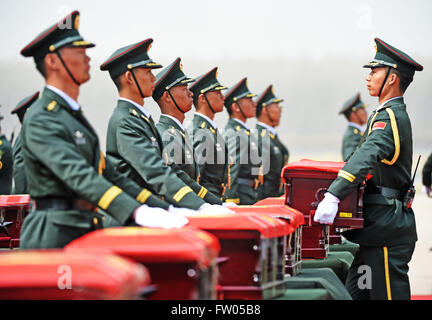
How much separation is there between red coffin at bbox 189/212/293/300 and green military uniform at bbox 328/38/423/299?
1.56m

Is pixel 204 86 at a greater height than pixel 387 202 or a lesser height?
greater

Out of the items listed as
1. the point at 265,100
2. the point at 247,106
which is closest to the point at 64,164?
the point at 247,106

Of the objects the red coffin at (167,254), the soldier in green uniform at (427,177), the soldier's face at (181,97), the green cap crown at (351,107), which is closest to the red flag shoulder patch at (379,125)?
the soldier's face at (181,97)

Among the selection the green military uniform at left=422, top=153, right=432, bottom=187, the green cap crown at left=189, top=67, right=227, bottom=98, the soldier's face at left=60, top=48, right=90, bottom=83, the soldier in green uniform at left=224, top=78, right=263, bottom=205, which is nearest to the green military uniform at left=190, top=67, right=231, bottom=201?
the green cap crown at left=189, top=67, right=227, bottom=98

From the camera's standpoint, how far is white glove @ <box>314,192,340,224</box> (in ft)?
14.4

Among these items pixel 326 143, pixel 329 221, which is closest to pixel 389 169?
pixel 329 221

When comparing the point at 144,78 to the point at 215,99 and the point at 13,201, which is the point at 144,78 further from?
the point at 215,99

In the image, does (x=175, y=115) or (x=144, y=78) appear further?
(x=175, y=115)

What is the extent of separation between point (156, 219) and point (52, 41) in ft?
Answer: 2.89

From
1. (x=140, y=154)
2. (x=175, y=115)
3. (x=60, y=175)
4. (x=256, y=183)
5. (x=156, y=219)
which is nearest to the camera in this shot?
(x=60, y=175)

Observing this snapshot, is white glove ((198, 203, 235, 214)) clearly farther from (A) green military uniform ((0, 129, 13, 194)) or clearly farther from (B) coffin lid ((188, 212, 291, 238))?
(A) green military uniform ((0, 129, 13, 194))

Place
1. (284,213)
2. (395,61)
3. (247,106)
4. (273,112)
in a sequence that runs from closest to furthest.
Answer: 1. (284,213)
2. (395,61)
3. (247,106)
4. (273,112)

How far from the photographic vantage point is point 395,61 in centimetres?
493
